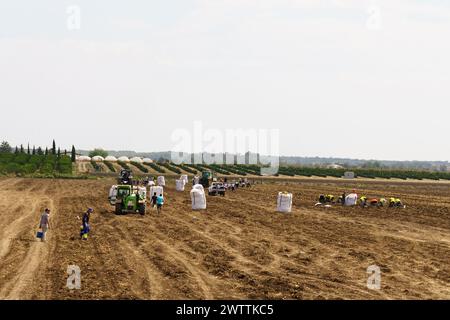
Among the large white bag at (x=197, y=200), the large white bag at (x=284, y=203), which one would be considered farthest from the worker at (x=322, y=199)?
the large white bag at (x=197, y=200)

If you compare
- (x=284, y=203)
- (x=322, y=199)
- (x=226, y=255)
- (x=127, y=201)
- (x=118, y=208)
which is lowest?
(x=322, y=199)

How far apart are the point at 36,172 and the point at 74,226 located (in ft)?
212

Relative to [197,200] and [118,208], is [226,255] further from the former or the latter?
[197,200]

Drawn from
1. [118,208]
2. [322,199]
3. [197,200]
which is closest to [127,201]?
[118,208]

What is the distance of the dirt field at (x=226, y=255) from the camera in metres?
15.6

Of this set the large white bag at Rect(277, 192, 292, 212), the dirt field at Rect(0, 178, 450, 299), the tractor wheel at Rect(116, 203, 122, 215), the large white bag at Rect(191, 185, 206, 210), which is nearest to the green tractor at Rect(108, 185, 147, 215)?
the tractor wheel at Rect(116, 203, 122, 215)

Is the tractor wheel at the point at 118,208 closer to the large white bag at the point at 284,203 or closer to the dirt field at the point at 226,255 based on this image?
the dirt field at the point at 226,255

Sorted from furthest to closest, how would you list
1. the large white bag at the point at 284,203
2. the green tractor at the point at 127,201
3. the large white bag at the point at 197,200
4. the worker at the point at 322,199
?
the worker at the point at 322,199 < the large white bag at the point at 284,203 < the large white bag at the point at 197,200 < the green tractor at the point at 127,201

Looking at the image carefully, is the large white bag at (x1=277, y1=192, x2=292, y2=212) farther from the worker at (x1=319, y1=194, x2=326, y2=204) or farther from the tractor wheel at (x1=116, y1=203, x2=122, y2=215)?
the tractor wheel at (x1=116, y1=203, x2=122, y2=215)

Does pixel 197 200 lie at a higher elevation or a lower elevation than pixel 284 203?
higher

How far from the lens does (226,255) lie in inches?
826
